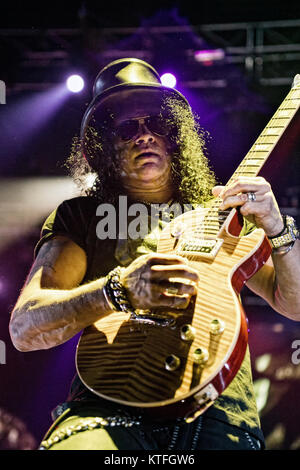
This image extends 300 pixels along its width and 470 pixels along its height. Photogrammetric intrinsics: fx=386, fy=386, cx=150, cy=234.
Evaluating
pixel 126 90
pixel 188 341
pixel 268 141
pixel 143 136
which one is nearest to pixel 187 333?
pixel 188 341

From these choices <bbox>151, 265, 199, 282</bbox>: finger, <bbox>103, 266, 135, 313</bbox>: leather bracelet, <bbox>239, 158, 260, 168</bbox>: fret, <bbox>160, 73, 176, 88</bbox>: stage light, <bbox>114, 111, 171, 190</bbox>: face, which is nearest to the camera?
<bbox>151, 265, 199, 282</bbox>: finger

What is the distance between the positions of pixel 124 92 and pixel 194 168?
30.5 inches

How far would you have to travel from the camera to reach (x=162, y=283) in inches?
59.6

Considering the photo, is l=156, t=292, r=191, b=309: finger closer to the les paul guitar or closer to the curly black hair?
the les paul guitar

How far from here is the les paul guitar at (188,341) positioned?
1.36 m

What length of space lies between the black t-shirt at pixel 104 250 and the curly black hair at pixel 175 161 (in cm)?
37

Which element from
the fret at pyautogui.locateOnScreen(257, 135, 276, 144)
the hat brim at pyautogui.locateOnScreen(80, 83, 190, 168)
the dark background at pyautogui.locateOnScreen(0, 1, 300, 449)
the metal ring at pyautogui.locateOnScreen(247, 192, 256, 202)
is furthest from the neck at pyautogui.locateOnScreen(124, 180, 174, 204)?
the dark background at pyautogui.locateOnScreen(0, 1, 300, 449)

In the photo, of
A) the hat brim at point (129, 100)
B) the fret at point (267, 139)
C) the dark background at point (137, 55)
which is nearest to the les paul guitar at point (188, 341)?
the fret at point (267, 139)

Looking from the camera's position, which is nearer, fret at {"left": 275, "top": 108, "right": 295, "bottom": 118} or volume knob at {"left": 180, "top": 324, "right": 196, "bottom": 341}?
volume knob at {"left": 180, "top": 324, "right": 196, "bottom": 341}

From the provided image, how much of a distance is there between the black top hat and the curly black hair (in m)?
0.10

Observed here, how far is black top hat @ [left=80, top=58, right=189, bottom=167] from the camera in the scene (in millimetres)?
2764

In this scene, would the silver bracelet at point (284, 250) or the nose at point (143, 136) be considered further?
the nose at point (143, 136)

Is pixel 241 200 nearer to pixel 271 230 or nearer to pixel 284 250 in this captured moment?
pixel 271 230

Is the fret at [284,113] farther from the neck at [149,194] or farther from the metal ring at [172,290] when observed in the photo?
the metal ring at [172,290]
